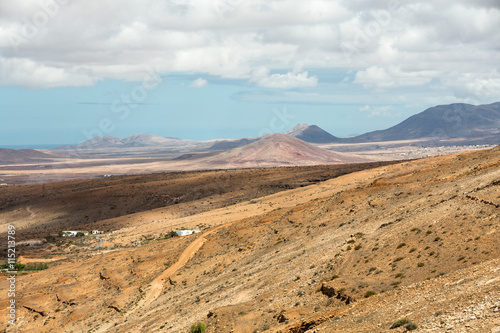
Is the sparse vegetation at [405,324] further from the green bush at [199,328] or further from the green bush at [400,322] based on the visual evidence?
the green bush at [199,328]

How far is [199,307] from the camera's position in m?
23.1

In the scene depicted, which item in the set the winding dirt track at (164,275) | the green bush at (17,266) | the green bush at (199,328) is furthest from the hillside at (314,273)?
the green bush at (17,266)

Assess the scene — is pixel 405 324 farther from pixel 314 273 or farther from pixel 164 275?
pixel 164 275

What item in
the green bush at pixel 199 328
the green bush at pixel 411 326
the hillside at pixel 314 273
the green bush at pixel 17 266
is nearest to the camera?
the green bush at pixel 411 326

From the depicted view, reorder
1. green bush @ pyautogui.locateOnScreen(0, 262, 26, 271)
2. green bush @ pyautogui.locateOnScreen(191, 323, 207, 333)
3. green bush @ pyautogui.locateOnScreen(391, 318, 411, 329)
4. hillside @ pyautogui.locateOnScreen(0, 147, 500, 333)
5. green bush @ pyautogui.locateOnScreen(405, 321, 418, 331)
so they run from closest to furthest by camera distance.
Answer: green bush @ pyautogui.locateOnScreen(405, 321, 418, 331)
green bush @ pyautogui.locateOnScreen(391, 318, 411, 329)
hillside @ pyautogui.locateOnScreen(0, 147, 500, 333)
green bush @ pyautogui.locateOnScreen(191, 323, 207, 333)
green bush @ pyautogui.locateOnScreen(0, 262, 26, 271)

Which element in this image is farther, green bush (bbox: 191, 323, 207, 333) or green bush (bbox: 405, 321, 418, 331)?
green bush (bbox: 191, 323, 207, 333)

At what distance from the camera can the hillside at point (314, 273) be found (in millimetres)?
14398

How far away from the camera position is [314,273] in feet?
69.1

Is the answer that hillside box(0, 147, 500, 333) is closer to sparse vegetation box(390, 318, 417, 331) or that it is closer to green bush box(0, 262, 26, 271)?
sparse vegetation box(390, 318, 417, 331)

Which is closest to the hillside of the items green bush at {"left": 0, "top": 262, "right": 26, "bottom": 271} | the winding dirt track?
the winding dirt track

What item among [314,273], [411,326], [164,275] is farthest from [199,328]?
[164,275]

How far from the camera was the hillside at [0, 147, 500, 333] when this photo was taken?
14398 mm

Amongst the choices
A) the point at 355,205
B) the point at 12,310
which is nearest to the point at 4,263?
the point at 12,310

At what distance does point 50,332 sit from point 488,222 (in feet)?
78.4
